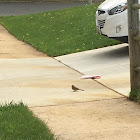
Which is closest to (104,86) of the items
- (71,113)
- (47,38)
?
(71,113)

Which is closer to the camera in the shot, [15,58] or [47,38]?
[15,58]

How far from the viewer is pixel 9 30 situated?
645 inches

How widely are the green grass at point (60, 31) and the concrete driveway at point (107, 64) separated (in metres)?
0.53

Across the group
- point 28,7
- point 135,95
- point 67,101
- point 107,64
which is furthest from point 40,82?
point 28,7

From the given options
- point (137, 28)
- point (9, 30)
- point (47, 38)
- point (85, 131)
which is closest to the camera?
point (85, 131)

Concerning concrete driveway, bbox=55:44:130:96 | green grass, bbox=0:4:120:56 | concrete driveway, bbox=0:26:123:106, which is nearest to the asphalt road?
green grass, bbox=0:4:120:56

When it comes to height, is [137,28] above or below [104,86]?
above

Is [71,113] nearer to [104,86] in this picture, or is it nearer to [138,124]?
[138,124]

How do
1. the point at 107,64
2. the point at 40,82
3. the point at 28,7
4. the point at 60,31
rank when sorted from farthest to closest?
the point at 28,7 → the point at 60,31 → the point at 107,64 → the point at 40,82

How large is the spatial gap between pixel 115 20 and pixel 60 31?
441 centimetres

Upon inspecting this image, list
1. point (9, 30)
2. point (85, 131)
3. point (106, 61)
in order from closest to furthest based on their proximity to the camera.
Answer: point (85, 131) → point (106, 61) → point (9, 30)

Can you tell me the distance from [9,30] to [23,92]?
8864 millimetres

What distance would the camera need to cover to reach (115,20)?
1058 cm

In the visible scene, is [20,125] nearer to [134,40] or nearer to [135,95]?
[135,95]
